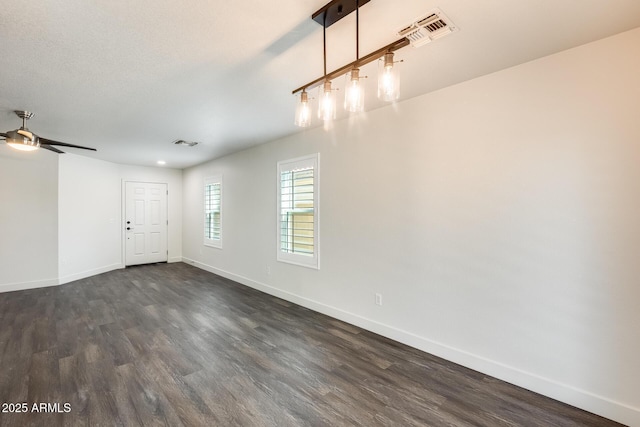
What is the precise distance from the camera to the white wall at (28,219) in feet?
15.3

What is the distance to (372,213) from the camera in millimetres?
3211

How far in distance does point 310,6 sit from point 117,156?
5829 mm

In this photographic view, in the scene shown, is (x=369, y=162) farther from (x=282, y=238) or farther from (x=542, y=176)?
(x=282, y=238)

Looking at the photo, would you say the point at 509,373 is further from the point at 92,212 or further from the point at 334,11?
the point at 92,212

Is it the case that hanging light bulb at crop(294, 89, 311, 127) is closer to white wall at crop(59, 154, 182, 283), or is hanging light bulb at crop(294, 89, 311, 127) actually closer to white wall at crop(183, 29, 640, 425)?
white wall at crop(183, 29, 640, 425)

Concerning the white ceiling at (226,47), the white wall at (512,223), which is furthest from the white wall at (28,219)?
the white wall at (512,223)

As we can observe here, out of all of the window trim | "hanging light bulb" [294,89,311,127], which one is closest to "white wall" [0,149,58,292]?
the window trim

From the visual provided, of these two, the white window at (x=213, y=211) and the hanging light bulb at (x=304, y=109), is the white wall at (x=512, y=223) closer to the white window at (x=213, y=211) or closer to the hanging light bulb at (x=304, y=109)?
the hanging light bulb at (x=304, y=109)

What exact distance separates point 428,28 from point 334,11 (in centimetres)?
62

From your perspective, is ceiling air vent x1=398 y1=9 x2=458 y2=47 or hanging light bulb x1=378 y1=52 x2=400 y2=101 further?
ceiling air vent x1=398 y1=9 x2=458 y2=47

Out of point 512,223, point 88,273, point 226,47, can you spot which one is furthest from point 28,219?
point 512,223

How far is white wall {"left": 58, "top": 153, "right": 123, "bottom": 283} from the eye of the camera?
5.24 m

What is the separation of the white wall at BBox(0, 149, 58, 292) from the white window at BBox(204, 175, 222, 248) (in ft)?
8.53

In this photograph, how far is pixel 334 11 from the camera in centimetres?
157
